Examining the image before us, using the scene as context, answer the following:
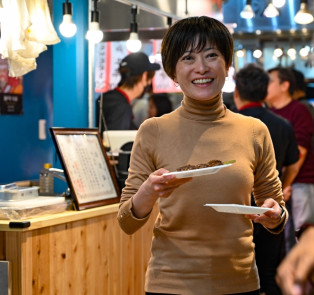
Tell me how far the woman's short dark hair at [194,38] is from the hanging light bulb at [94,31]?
2.88m

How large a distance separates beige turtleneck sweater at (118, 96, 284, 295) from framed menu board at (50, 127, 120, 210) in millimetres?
1762

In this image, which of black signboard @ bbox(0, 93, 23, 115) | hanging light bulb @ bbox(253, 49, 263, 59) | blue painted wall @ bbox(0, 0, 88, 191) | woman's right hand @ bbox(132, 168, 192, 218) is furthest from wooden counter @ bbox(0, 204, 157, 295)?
hanging light bulb @ bbox(253, 49, 263, 59)

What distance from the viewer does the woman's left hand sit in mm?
2078

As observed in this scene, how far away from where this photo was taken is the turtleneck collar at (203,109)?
2246 mm

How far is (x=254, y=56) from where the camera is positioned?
1001 centimetres

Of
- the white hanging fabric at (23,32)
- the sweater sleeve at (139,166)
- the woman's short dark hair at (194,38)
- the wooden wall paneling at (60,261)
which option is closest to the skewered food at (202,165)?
the sweater sleeve at (139,166)

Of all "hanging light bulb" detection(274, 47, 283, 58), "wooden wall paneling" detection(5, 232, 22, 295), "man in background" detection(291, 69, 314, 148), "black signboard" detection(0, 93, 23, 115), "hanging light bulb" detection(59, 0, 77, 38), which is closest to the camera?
"wooden wall paneling" detection(5, 232, 22, 295)

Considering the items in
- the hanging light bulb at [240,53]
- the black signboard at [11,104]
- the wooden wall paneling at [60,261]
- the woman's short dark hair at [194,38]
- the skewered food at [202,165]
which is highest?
the hanging light bulb at [240,53]

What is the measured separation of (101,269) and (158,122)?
200 centimetres

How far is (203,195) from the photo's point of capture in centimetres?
212

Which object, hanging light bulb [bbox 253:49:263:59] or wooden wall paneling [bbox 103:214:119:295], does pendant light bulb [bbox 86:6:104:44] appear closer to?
wooden wall paneling [bbox 103:214:119:295]

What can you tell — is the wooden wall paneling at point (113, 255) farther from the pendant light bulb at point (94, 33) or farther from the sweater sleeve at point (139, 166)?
the sweater sleeve at point (139, 166)

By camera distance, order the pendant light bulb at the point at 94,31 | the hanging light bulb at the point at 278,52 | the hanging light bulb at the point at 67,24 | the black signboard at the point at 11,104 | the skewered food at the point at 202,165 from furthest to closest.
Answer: the hanging light bulb at the point at 278,52 → the black signboard at the point at 11,104 → the pendant light bulb at the point at 94,31 → the hanging light bulb at the point at 67,24 → the skewered food at the point at 202,165

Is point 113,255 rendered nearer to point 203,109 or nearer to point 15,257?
point 15,257
